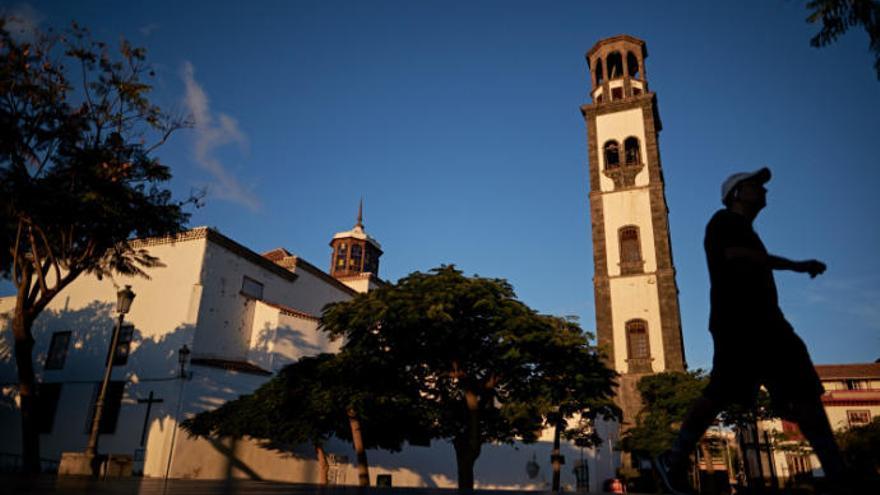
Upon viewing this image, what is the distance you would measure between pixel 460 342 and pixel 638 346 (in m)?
19.8

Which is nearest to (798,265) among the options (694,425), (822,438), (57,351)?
(822,438)

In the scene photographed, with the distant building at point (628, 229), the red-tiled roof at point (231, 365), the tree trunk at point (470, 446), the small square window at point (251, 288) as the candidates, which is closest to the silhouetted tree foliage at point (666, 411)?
the distant building at point (628, 229)

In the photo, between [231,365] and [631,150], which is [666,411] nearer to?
[631,150]

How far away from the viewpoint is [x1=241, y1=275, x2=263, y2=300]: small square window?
92.6 feet

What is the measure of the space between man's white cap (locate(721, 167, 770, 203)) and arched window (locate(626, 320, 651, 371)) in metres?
30.7

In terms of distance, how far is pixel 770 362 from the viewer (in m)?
3.23

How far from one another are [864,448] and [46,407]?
45056 mm

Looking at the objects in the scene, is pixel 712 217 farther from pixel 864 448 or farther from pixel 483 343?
pixel 864 448

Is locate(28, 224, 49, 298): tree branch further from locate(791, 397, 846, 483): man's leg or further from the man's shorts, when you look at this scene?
locate(791, 397, 846, 483): man's leg

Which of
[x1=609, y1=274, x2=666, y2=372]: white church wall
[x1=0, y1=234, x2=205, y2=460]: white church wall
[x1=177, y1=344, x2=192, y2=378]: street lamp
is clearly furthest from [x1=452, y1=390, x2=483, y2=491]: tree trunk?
[x1=609, y1=274, x2=666, y2=372]: white church wall

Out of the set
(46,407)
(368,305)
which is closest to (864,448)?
(368,305)

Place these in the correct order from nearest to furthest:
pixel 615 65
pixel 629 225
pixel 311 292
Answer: pixel 311 292 → pixel 629 225 → pixel 615 65

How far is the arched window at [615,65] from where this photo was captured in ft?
136

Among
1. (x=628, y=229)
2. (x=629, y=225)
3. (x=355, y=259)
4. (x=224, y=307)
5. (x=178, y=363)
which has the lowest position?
(x=178, y=363)
